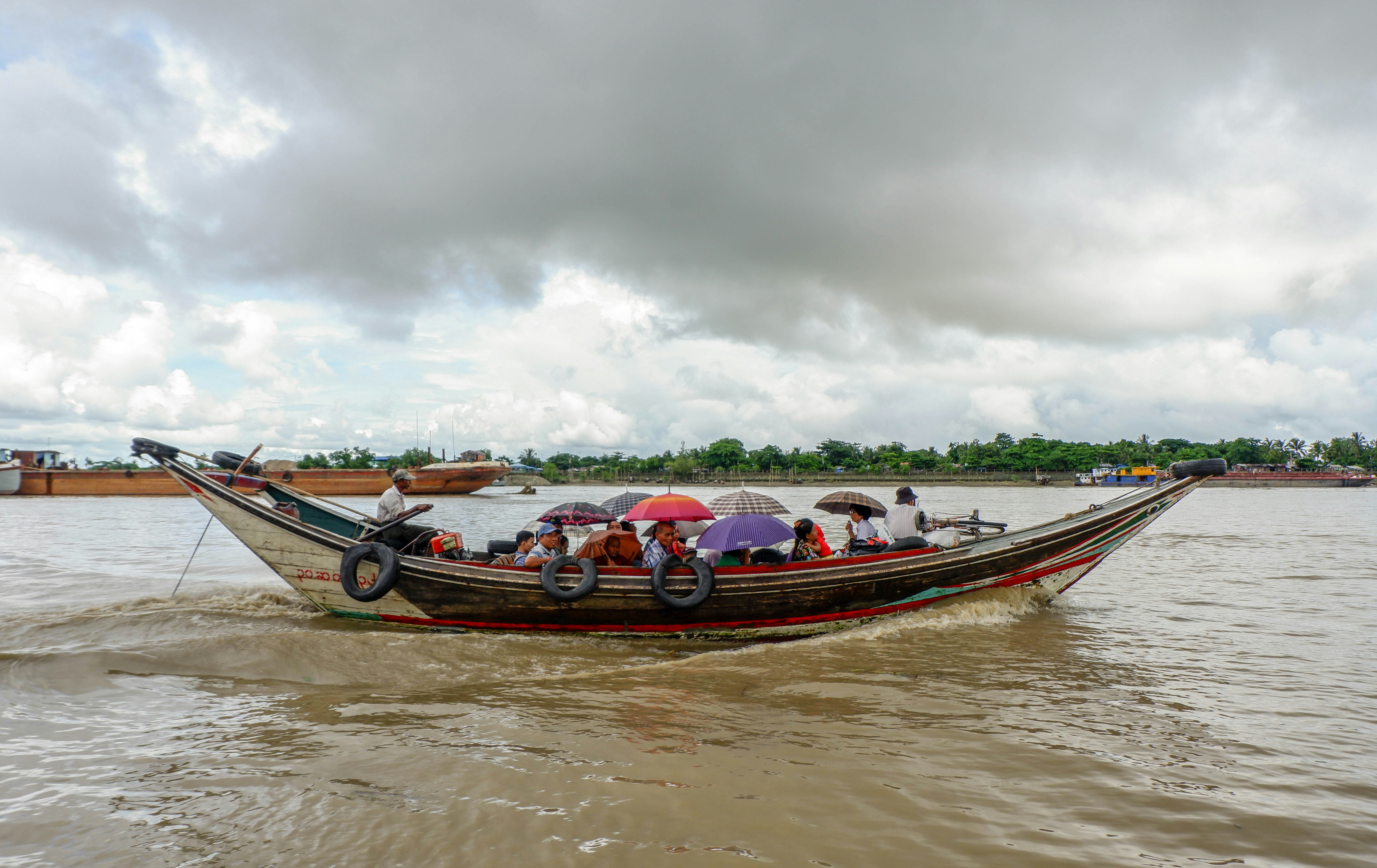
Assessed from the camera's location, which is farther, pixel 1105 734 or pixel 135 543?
pixel 135 543

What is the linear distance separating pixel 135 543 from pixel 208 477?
38.6 feet

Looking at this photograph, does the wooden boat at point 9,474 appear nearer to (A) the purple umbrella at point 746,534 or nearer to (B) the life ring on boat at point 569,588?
(B) the life ring on boat at point 569,588

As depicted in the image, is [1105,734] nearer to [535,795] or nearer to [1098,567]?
[535,795]

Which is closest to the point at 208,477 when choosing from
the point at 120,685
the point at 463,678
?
the point at 120,685

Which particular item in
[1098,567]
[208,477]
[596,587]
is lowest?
[1098,567]

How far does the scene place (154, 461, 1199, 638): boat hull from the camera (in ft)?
24.5

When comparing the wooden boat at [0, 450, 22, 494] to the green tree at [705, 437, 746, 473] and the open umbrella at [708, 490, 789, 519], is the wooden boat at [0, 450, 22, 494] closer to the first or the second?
the open umbrella at [708, 490, 789, 519]

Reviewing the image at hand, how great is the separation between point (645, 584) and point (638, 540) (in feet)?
3.44

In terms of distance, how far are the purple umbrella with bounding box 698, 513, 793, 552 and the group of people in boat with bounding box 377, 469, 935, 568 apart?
0.75ft

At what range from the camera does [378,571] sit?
7.83 m

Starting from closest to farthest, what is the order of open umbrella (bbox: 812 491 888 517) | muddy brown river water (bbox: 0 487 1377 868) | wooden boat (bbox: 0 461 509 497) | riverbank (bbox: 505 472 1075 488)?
1. muddy brown river water (bbox: 0 487 1377 868)
2. open umbrella (bbox: 812 491 888 517)
3. wooden boat (bbox: 0 461 509 497)
4. riverbank (bbox: 505 472 1075 488)

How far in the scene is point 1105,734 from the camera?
4520mm

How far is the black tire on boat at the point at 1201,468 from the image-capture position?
805cm

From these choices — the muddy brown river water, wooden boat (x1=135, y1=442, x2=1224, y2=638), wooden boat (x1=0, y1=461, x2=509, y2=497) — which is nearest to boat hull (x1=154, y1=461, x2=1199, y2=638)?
wooden boat (x1=135, y1=442, x2=1224, y2=638)
